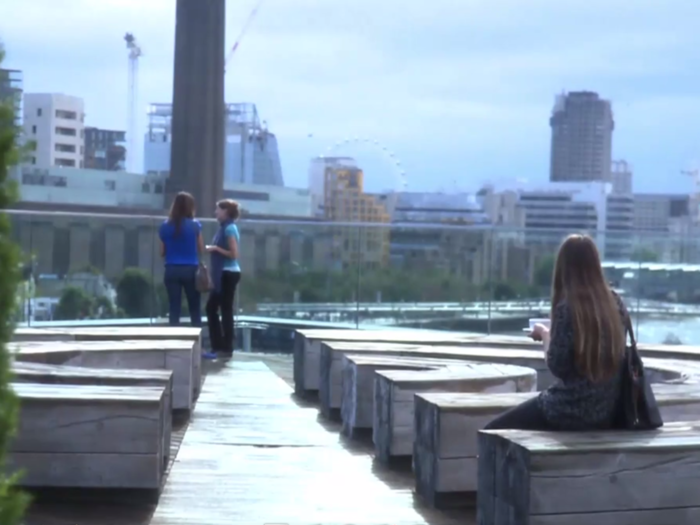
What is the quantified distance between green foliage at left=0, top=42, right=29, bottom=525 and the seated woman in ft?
9.11

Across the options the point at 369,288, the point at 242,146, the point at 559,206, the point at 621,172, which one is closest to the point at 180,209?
Answer: the point at 369,288

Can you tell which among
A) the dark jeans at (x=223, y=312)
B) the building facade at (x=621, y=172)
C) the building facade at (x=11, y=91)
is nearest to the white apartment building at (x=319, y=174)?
the building facade at (x=621, y=172)

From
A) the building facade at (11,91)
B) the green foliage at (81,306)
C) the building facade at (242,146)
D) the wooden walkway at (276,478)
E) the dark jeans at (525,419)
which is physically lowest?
the wooden walkway at (276,478)

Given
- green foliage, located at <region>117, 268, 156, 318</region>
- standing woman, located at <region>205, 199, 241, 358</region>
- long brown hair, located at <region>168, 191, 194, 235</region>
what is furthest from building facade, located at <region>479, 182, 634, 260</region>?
long brown hair, located at <region>168, 191, 194, 235</region>

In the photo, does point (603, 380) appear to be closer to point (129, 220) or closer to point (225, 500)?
point (225, 500)

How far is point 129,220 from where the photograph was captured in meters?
14.7

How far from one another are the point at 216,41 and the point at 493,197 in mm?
50339

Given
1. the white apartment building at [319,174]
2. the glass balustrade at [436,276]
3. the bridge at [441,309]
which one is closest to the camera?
the glass balustrade at [436,276]

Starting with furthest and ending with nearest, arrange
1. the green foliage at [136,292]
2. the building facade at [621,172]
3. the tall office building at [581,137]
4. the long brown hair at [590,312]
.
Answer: the tall office building at [581,137], the building facade at [621,172], the green foliage at [136,292], the long brown hair at [590,312]

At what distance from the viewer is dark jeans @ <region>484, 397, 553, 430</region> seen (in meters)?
5.31

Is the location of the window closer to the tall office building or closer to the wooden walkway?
the tall office building

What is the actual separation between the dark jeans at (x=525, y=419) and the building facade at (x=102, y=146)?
7479 centimetres

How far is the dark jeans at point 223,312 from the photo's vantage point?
12195 mm

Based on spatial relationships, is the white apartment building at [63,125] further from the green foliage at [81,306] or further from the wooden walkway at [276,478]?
the wooden walkway at [276,478]
